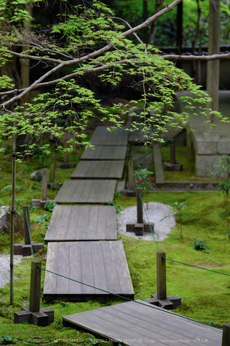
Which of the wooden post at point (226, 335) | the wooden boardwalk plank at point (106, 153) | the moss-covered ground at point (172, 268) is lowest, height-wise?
the moss-covered ground at point (172, 268)

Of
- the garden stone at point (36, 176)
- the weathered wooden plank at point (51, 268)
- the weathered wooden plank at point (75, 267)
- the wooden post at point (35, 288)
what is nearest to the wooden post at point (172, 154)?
the garden stone at point (36, 176)

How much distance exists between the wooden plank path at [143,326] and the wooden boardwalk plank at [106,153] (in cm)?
776

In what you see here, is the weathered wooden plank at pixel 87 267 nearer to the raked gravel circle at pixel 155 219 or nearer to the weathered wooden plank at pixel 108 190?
the raked gravel circle at pixel 155 219

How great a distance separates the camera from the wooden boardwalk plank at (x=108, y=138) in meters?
13.9

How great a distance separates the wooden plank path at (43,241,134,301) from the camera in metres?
5.60

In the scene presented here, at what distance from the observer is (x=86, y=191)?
33.1 feet

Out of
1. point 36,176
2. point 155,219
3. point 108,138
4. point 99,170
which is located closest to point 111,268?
point 155,219

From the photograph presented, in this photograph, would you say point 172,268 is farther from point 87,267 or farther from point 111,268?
point 87,267

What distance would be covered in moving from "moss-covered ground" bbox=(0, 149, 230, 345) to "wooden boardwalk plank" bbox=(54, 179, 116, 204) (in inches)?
13.5

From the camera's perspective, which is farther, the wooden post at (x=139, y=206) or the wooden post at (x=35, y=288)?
the wooden post at (x=139, y=206)

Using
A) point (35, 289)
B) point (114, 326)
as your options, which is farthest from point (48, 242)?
point (114, 326)

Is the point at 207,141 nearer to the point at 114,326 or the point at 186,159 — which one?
the point at 186,159

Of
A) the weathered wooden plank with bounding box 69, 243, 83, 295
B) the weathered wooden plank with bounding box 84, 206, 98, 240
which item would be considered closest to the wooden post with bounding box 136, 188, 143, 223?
the weathered wooden plank with bounding box 84, 206, 98, 240

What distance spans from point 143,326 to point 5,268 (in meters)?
2.83
